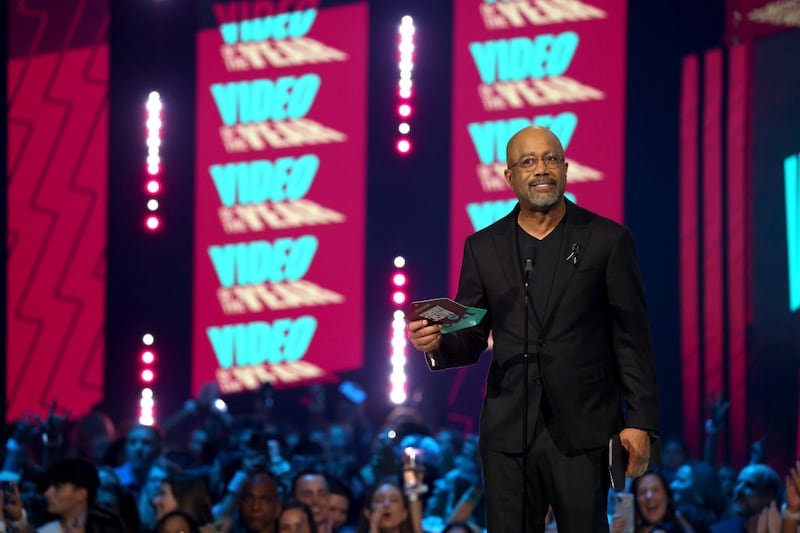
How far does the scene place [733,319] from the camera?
7.05 m

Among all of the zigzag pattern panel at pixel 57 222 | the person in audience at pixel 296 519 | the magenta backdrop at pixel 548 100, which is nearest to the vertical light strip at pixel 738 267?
the magenta backdrop at pixel 548 100

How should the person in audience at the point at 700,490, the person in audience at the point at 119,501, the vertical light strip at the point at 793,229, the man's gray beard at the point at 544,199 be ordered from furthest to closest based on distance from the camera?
1. the vertical light strip at the point at 793,229
2. the person in audience at the point at 700,490
3. the person in audience at the point at 119,501
4. the man's gray beard at the point at 544,199

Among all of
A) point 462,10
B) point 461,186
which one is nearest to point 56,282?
point 461,186

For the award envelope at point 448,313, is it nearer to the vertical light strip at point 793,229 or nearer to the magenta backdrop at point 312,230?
the magenta backdrop at point 312,230

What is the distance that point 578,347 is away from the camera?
7.81 ft

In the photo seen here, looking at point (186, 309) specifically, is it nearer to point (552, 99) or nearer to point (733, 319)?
point (552, 99)

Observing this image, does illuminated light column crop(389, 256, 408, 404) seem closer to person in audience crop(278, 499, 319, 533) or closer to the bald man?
the bald man

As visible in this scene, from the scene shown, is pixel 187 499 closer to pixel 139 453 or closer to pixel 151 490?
pixel 151 490

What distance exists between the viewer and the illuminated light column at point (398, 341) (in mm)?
7211

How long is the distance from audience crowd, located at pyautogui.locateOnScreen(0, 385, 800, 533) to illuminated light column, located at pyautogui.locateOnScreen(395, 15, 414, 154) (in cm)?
170

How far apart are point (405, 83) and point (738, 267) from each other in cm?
236

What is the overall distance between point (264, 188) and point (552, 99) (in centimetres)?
190

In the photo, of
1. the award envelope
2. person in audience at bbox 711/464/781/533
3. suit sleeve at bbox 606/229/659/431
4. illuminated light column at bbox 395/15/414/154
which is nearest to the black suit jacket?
suit sleeve at bbox 606/229/659/431

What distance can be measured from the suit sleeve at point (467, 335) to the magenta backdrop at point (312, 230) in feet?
15.5
